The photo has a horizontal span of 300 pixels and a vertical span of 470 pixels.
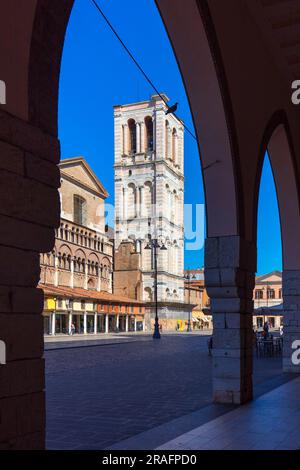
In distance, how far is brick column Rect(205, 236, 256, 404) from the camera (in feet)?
26.1

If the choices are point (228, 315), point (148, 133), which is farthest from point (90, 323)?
point (228, 315)

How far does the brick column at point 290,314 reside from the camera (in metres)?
12.1

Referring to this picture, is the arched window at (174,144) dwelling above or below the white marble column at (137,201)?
above

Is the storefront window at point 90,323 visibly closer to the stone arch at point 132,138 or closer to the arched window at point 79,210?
the arched window at point 79,210

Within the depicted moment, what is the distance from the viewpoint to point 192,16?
7.18m

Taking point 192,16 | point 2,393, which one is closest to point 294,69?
point 192,16

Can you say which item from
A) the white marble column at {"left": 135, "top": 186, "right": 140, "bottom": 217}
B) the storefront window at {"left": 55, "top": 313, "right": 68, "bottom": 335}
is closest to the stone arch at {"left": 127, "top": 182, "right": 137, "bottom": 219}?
the white marble column at {"left": 135, "top": 186, "right": 140, "bottom": 217}

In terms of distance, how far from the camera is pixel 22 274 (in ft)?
11.8

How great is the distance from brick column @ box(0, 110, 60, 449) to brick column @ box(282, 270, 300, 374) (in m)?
9.20

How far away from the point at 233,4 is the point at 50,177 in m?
5.59

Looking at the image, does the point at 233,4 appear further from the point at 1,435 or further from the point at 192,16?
the point at 1,435

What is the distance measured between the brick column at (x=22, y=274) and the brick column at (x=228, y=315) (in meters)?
4.57

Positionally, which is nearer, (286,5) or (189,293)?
(286,5)

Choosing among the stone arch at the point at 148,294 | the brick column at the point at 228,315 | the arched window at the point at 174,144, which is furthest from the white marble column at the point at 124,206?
the brick column at the point at 228,315
